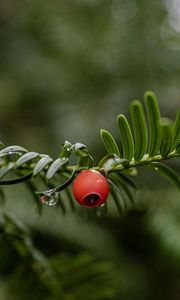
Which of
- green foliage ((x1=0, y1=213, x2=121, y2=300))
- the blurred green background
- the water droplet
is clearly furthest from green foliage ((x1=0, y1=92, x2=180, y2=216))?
the blurred green background

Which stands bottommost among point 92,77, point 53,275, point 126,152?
point 53,275

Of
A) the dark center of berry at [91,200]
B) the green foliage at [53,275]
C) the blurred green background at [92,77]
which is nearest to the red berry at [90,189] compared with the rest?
the dark center of berry at [91,200]

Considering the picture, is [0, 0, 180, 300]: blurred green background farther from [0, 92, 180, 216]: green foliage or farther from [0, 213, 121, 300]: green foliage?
[0, 92, 180, 216]: green foliage

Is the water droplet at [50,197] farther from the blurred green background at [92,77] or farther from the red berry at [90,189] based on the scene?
the blurred green background at [92,77]

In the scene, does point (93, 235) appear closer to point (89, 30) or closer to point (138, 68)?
point (138, 68)

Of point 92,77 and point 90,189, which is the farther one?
point 92,77

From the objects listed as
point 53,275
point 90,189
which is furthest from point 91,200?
point 53,275

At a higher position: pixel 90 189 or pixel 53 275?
pixel 90 189

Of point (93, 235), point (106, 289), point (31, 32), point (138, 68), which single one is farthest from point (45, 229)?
point (31, 32)

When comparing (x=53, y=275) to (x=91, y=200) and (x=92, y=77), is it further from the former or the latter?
(x=92, y=77)
